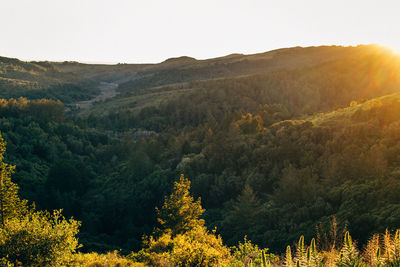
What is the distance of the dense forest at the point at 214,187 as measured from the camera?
21.3 meters

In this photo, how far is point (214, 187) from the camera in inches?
2121

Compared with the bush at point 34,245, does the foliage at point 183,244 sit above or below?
below

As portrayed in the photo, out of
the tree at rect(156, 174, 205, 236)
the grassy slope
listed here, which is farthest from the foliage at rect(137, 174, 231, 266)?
the grassy slope

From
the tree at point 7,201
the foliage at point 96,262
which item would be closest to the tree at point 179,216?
the foliage at point 96,262

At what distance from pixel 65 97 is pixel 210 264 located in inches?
7051

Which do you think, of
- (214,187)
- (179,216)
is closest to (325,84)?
(214,187)

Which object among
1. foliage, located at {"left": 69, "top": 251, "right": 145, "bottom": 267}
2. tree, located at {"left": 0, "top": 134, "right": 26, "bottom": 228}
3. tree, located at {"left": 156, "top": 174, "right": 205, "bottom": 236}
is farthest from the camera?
tree, located at {"left": 156, "top": 174, "right": 205, "bottom": 236}

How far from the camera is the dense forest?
70.0 feet

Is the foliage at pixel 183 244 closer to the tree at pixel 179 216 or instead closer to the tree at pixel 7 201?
the tree at pixel 179 216

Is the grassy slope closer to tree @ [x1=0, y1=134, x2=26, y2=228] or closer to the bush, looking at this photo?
tree @ [x1=0, y1=134, x2=26, y2=228]

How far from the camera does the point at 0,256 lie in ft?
62.5

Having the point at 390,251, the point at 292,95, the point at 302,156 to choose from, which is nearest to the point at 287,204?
the point at 302,156

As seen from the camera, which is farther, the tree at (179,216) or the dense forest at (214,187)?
the tree at (179,216)

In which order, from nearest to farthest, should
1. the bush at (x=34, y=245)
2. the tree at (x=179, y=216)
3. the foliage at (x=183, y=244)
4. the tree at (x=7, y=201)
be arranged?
1. the bush at (x=34, y=245)
2. the foliage at (x=183, y=244)
3. the tree at (x=7, y=201)
4. the tree at (x=179, y=216)
